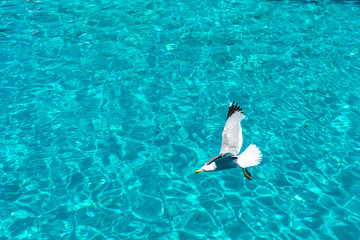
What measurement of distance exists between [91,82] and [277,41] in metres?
4.59

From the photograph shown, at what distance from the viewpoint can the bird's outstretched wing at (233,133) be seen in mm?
5871

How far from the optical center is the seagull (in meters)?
5.55

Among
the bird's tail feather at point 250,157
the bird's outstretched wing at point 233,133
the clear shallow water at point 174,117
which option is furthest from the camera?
the clear shallow water at point 174,117

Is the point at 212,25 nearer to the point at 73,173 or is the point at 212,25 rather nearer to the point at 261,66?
the point at 261,66

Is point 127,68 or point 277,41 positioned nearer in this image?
point 127,68

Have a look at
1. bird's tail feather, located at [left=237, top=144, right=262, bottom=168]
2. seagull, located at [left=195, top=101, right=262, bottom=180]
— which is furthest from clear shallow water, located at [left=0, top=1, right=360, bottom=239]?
A: bird's tail feather, located at [left=237, top=144, right=262, bottom=168]

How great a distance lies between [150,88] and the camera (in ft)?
29.2

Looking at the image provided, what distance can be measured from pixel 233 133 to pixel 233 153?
368 millimetres

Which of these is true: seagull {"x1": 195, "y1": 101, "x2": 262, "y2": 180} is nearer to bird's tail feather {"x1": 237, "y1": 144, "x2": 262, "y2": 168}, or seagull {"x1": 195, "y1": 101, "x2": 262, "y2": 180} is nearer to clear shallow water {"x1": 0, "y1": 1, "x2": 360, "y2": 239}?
bird's tail feather {"x1": 237, "y1": 144, "x2": 262, "y2": 168}

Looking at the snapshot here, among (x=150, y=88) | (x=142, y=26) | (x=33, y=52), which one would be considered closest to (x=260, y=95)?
(x=150, y=88)

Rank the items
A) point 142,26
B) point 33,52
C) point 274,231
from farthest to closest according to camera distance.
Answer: point 142,26, point 33,52, point 274,231

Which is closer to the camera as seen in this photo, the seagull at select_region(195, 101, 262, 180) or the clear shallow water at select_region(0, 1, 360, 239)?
the seagull at select_region(195, 101, 262, 180)

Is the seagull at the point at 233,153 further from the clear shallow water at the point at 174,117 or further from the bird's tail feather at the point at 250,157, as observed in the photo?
the clear shallow water at the point at 174,117

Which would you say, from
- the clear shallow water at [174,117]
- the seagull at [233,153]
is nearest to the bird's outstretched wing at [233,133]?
the seagull at [233,153]
